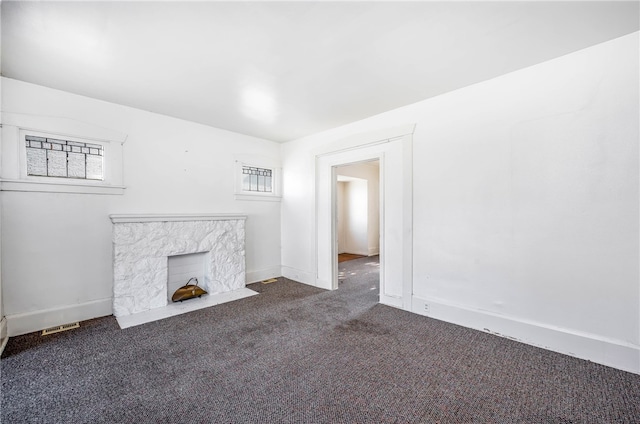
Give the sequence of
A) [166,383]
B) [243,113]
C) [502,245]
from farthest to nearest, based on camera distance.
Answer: [243,113], [502,245], [166,383]

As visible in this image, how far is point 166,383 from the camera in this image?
1.96m

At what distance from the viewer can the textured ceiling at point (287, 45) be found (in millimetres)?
1784

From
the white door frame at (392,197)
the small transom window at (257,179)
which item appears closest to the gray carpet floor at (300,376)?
the white door frame at (392,197)

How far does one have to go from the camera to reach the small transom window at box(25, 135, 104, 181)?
9.39ft

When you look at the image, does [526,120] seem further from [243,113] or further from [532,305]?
[243,113]

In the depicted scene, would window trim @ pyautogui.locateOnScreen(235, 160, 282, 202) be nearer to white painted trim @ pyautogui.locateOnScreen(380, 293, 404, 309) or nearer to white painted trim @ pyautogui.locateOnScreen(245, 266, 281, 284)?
white painted trim @ pyautogui.locateOnScreen(245, 266, 281, 284)

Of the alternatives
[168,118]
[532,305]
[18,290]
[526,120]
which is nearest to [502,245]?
[532,305]

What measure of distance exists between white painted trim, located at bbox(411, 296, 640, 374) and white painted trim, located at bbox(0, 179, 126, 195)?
406cm

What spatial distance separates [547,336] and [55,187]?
5156 millimetres

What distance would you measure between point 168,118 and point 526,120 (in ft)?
14.1

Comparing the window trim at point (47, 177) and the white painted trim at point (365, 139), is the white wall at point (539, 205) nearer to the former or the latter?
the white painted trim at point (365, 139)

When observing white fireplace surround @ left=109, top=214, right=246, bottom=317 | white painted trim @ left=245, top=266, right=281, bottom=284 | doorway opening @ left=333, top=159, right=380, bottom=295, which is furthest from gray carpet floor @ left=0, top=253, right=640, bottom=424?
doorway opening @ left=333, top=159, right=380, bottom=295

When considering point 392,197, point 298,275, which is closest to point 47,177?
point 298,275

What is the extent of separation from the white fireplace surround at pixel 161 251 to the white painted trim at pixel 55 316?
0.18 meters
